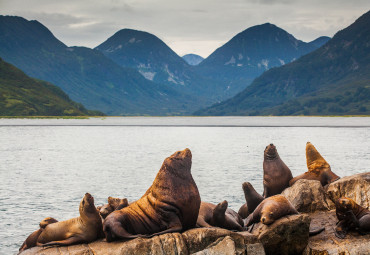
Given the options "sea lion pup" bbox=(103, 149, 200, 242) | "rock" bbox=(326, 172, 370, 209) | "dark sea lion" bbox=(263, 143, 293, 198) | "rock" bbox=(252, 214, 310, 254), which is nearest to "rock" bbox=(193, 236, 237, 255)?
"sea lion pup" bbox=(103, 149, 200, 242)

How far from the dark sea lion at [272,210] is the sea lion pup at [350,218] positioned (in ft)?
3.44

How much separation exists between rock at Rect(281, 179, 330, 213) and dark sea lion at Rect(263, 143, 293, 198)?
2.02m

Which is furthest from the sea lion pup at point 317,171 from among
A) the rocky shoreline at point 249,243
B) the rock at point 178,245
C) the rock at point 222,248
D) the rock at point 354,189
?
the rock at point 222,248

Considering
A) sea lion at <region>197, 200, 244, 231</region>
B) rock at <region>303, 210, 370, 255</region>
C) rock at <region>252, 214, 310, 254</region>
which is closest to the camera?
rock at <region>303, 210, 370, 255</region>

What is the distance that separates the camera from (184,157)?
1170cm

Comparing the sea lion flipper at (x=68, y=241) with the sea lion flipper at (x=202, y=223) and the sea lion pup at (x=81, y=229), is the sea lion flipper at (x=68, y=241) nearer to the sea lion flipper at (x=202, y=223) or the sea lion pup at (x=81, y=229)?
the sea lion pup at (x=81, y=229)

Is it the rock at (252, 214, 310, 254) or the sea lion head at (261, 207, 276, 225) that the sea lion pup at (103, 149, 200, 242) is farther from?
the rock at (252, 214, 310, 254)

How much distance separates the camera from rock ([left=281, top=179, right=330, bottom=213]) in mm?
14211

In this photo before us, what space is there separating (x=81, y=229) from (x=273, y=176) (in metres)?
7.95

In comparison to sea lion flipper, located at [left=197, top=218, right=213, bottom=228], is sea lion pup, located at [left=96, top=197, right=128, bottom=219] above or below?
above

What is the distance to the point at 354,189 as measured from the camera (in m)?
14.2

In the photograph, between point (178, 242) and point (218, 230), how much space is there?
0.97 metres

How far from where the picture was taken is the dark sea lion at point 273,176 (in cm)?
1695

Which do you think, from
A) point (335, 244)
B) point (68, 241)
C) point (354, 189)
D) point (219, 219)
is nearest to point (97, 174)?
point (354, 189)
